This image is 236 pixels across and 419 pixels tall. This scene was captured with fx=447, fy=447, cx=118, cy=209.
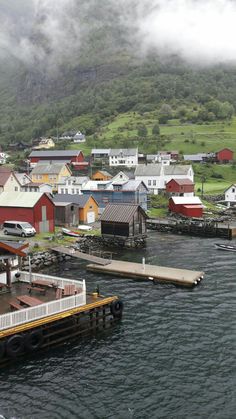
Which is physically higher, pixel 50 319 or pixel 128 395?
pixel 50 319

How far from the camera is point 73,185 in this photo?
107250mm

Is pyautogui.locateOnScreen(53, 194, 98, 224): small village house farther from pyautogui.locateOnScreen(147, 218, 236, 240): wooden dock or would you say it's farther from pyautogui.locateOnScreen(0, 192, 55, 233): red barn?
pyautogui.locateOnScreen(147, 218, 236, 240): wooden dock

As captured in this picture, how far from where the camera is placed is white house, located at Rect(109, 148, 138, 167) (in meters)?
163

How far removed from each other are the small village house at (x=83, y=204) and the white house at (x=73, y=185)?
2037 cm

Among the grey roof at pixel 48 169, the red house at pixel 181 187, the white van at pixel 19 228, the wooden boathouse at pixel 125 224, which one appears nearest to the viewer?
the white van at pixel 19 228

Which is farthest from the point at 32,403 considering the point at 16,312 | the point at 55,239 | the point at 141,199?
the point at 141,199

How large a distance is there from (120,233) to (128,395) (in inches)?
1729

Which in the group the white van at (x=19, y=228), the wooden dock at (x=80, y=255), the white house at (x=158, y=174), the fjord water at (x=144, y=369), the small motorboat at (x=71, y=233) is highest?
the white house at (x=158, y=174)

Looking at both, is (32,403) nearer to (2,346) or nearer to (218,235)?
(2,346)

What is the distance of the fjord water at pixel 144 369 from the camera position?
24.7 m

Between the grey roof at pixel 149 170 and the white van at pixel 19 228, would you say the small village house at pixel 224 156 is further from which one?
the white van at pixel 19 228

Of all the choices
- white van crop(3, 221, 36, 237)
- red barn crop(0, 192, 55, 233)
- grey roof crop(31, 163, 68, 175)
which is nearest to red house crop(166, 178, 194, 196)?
grey roof crop(31, 163, 68, 175)

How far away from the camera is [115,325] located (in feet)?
120

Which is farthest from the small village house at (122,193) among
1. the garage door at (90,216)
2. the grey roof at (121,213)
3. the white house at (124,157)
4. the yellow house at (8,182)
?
the white house at (124,157)
